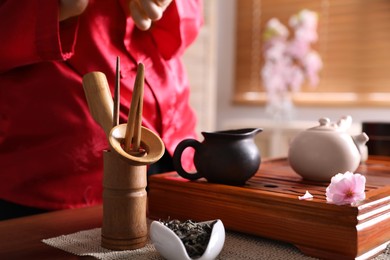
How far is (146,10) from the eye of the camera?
862 mm

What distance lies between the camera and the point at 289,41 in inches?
124

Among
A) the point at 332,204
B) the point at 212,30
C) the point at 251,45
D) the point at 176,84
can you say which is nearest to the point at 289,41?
the point at 251,45

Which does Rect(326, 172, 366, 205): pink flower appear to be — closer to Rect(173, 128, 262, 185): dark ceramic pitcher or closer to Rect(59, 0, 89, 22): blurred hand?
Rect(173, 128, 262, 185): dark ceramic pitcher

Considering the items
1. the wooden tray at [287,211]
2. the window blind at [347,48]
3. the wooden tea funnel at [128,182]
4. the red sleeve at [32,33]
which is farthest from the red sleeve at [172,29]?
the window blind at [347,48]

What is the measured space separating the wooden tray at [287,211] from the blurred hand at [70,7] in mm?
328

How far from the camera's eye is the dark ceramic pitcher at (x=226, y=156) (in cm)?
75

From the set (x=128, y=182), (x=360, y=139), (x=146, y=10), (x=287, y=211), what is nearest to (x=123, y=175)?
(x=128, y=182)

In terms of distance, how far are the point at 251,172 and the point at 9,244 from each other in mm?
372

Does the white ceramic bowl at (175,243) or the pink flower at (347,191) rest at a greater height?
the pink flower at (347,191)

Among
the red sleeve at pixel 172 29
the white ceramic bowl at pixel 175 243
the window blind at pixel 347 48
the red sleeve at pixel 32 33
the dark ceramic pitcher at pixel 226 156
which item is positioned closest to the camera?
the white ceramic bowl at pixel 175 243

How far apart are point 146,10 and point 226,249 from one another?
443 millimetres

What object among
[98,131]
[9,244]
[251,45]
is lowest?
[9,244]

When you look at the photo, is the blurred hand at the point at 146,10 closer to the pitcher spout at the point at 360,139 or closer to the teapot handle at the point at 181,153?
the teapot handle at the point at 181,153

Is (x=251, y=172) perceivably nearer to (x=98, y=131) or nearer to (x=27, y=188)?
(x=98, y=131)
